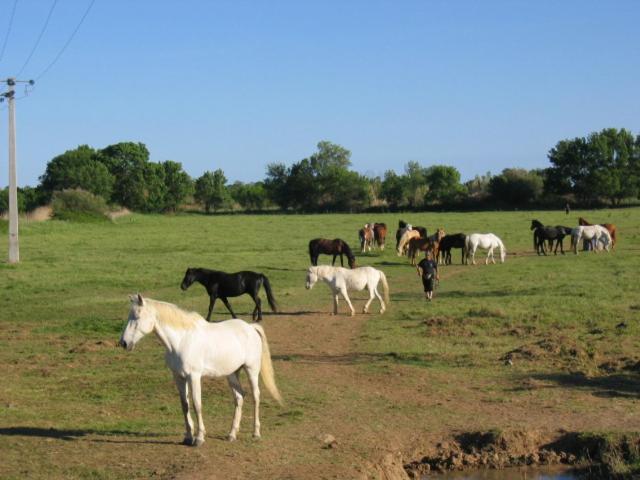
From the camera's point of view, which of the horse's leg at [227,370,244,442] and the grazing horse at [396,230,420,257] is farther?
the grazing horse at [396,230,420,257]

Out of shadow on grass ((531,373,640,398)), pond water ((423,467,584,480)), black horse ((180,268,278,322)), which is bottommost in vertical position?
pond water ((423,467,584,480))

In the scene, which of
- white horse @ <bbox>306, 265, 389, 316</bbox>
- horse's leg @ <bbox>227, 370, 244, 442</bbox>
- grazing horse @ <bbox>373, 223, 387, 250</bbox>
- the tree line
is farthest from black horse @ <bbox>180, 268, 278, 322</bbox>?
the tree line

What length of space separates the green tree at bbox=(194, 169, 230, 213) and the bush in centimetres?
4505

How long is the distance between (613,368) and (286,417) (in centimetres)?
578

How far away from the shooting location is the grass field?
9.09m

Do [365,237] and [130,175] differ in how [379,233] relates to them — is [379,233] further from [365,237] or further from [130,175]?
[130,175]

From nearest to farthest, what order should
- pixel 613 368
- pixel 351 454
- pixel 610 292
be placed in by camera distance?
1. pixel 351 454
2. pixel 613 368
3. pixel 610 292

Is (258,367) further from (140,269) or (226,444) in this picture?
(140,269)

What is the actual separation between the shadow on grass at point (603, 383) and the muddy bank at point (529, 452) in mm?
2094

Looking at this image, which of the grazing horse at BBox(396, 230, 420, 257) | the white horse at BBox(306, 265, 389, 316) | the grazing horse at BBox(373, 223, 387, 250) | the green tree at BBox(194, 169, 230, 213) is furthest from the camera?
the green tree at BBox(194, 169, 230, 213)

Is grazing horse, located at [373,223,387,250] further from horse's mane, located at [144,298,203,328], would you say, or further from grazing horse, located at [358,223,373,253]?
horse's mane, located at [144,298,203,328]

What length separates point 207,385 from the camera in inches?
479

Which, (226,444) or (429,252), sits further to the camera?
(429,252)

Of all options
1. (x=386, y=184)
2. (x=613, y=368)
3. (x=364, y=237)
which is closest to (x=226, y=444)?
(x=613, y=368)
